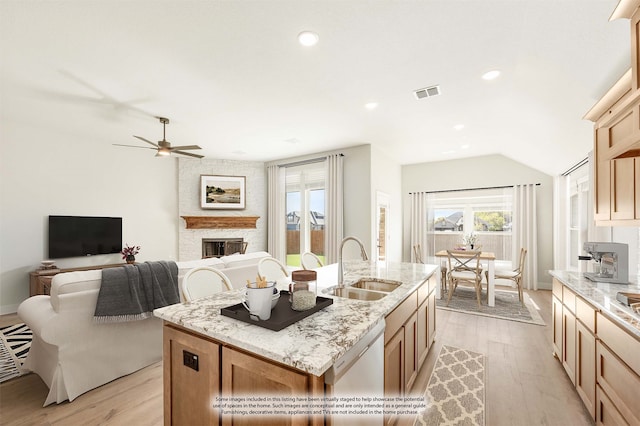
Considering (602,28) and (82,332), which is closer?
(602,28)

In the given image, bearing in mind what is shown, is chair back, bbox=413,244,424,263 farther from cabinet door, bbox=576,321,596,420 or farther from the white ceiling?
cabinet door, bbox=576,321,596,420

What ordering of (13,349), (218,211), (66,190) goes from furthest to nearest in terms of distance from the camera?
(218,211), (66,190), (13,349)

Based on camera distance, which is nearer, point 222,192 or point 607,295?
point 607,295

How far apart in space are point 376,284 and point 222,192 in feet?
16.2

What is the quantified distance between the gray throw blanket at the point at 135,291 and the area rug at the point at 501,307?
3.85 metres

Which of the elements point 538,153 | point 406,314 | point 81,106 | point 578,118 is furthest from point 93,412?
point 538,153

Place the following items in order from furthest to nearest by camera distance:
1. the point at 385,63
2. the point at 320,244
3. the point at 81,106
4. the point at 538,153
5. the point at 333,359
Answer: the point at 320,244 → the point at 538,153 → the point at 81,106 → the point at 385,63 → the point at 333,359

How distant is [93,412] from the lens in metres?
1.92

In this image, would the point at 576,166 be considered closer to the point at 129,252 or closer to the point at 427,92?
the point at 427,92

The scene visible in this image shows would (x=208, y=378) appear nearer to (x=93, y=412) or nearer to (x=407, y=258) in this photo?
(x=93, y=412)

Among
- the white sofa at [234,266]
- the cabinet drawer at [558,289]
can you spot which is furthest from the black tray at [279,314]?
the cabinet drawer at [558,289]

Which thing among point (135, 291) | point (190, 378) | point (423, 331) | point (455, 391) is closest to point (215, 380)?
point (190, 378)

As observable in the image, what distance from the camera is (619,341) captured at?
1444 mm

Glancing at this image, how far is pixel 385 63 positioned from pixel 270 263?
2142 millimetres
